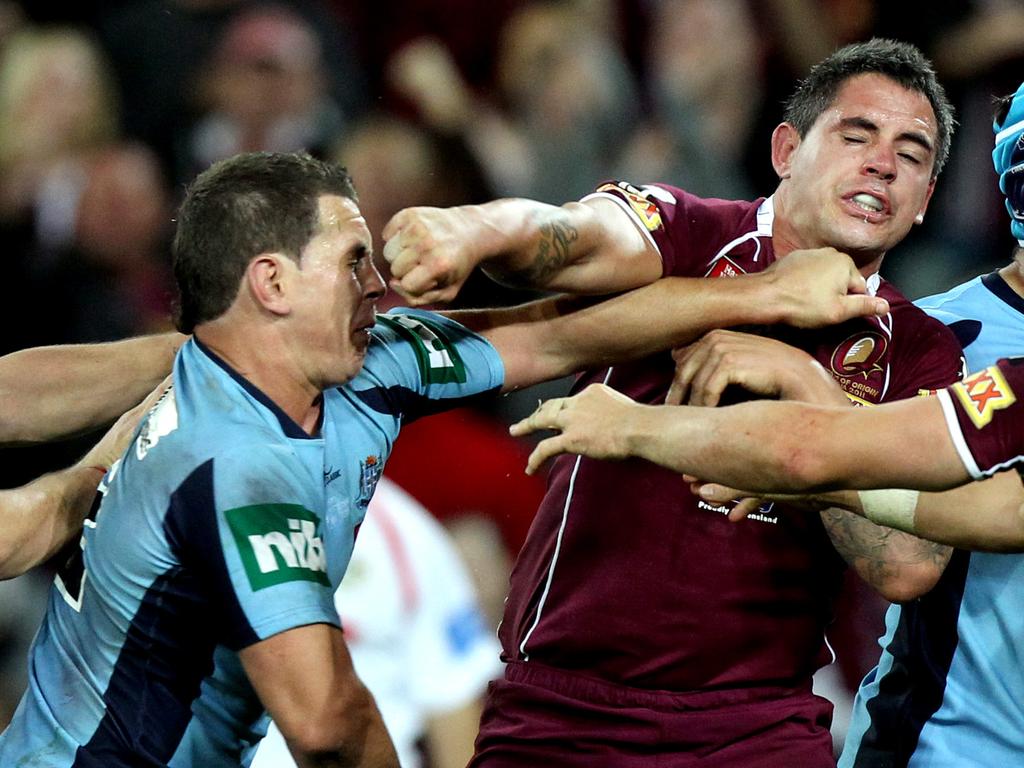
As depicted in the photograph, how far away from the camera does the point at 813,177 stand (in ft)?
11.8

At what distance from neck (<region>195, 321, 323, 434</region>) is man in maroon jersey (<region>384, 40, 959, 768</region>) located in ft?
1.68

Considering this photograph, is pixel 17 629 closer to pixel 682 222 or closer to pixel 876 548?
pixel 682 222

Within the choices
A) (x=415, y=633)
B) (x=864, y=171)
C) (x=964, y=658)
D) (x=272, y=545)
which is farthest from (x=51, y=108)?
(x=964, y=658)

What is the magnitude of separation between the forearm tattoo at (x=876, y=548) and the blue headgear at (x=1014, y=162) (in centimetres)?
85

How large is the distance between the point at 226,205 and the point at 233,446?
20.7 inches

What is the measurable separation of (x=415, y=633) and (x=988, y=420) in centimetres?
287

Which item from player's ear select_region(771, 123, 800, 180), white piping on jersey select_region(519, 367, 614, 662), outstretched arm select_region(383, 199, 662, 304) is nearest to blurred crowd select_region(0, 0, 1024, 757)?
white piping on jersey select_region(519, 367, 614, 662)

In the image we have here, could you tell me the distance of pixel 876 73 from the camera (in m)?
3.67

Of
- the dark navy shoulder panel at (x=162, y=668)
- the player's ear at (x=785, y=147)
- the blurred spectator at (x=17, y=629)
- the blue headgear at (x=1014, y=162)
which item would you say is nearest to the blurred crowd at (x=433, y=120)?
the blurred spectator at (x=17, y=629)

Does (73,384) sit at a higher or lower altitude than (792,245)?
lower

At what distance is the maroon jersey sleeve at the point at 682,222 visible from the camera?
3514 mm

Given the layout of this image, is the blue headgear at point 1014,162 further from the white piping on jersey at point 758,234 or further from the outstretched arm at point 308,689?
the outstretched arm at point 308,689

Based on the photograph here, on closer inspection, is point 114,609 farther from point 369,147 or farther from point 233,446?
point 369,147

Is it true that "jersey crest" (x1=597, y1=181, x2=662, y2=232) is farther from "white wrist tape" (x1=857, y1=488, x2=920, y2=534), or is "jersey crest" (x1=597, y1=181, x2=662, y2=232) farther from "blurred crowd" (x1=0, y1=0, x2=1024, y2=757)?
"blurred crowd" (x1=0, y1=0, x2=1024, y2=757)
